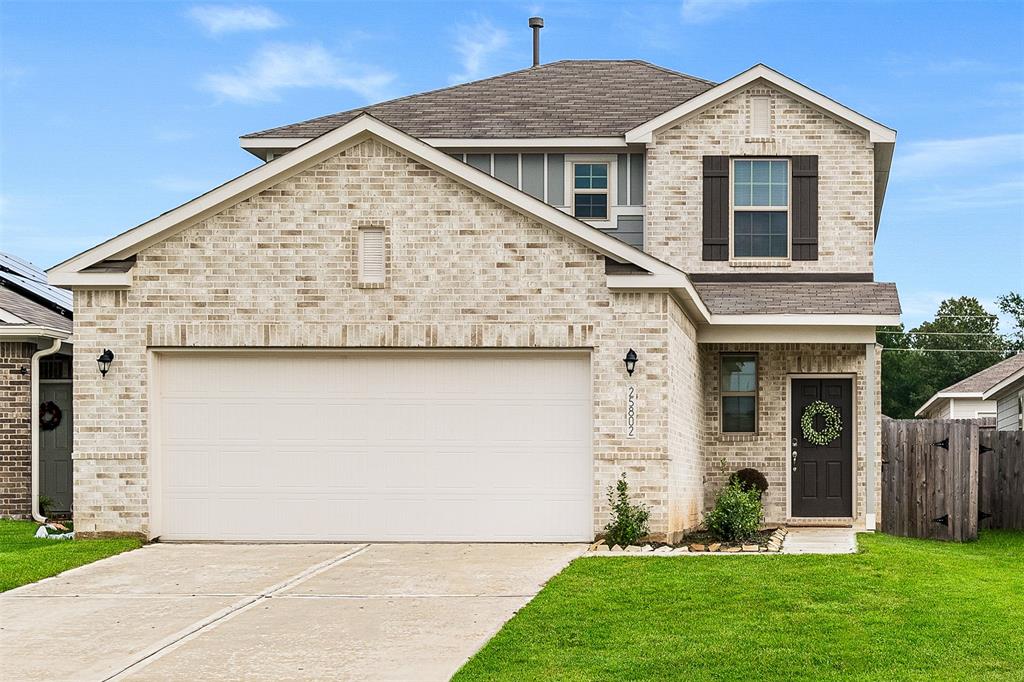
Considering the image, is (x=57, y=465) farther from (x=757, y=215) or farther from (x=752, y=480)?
(x=757, y=215)

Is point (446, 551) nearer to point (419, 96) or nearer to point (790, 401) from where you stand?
point (790, 401)

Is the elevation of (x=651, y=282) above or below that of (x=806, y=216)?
below

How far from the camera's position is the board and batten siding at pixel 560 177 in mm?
19578

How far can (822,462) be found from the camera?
19.0 meters

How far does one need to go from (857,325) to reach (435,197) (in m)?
6.35

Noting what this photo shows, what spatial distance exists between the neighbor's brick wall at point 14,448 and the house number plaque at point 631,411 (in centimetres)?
892

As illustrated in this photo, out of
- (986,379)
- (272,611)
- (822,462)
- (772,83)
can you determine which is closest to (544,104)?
(772,83)

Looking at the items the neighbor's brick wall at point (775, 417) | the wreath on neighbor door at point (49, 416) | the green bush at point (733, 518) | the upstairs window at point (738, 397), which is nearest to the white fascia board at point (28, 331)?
the wreath on neighbor door at point (49, 416)

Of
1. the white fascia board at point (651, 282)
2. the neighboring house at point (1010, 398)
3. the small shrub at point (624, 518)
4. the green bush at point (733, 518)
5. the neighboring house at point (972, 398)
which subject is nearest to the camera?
the small shrub at point (624, 518)

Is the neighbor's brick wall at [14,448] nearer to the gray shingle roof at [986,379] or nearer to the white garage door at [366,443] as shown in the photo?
the white garage door at [366,443]

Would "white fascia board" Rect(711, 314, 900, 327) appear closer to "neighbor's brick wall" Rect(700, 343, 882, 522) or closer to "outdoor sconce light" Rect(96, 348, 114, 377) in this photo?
"neighbor's brick wall" Rect(700, 343, 882, 522)

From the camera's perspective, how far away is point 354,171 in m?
14.9

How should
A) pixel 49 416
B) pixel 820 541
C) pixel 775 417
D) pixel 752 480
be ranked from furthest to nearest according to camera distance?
pixel 775 417 → pixel 752 480 → pixel 49 416 → pixel 820 541

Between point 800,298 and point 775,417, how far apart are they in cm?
198
